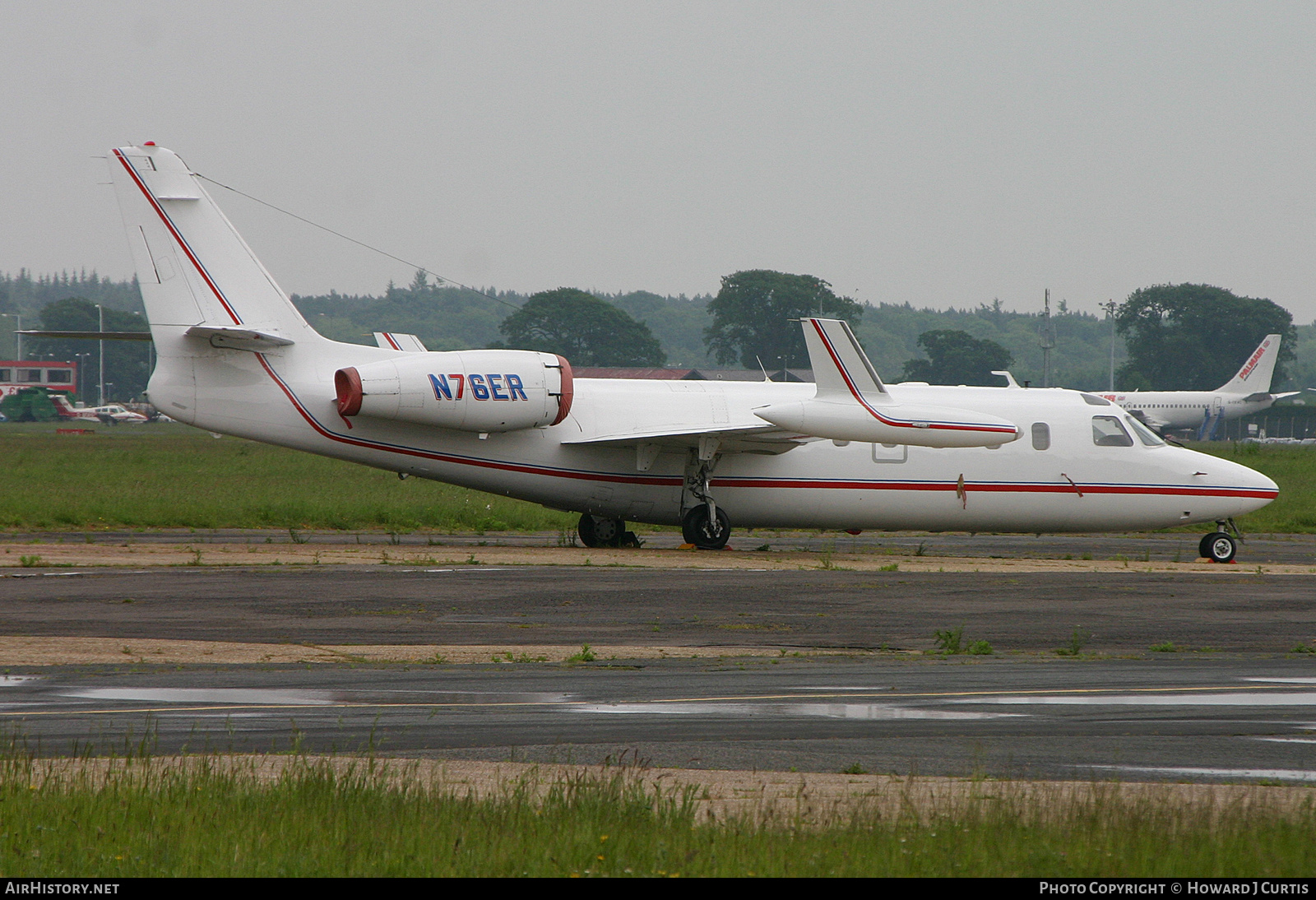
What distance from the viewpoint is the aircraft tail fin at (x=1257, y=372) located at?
76312mm

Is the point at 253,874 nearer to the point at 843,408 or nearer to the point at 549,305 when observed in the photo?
the point at 843,408

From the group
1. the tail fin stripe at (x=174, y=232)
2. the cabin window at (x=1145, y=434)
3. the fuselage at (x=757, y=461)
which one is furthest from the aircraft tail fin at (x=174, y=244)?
the cabin window at (x=1145, y=434)

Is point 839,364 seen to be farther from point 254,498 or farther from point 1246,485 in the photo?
point 254,498

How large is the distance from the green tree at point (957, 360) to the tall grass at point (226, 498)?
82278 millimetres

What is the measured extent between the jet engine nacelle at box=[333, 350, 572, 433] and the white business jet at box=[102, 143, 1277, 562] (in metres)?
0.03

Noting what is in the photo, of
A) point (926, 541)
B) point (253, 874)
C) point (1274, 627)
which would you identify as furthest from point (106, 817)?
point (926, 541)

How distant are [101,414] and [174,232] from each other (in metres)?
120

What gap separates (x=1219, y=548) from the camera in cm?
2597

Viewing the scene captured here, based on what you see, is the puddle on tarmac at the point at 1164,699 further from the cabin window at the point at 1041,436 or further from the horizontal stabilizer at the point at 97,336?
the horizontal stabilizer at the point at 97,336

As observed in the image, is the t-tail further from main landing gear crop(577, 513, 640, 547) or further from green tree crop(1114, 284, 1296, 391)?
green tree crop(1114, 284, 1296, 391)

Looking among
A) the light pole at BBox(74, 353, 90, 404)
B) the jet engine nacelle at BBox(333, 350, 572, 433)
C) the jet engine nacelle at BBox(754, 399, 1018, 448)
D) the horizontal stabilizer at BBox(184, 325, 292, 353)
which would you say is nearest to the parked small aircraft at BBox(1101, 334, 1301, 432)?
the jet engine nacelle at BBox(754, 399, 1018, 448)

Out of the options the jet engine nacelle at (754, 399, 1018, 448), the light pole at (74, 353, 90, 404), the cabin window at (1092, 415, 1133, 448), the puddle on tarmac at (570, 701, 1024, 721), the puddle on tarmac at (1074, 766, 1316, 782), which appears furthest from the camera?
the light pole at (74, 353, 90, 404)

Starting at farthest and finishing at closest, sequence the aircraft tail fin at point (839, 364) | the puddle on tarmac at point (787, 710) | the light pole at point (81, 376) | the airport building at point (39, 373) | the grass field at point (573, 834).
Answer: the light pole at point (81, 376)
the airport building at point (39, 373)
the aircraft tail fin at point (839, 364)
the puddle on tarmac at point (787, 710)
the grass field at point (573, 834)

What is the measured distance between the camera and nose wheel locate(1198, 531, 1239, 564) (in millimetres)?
25859
